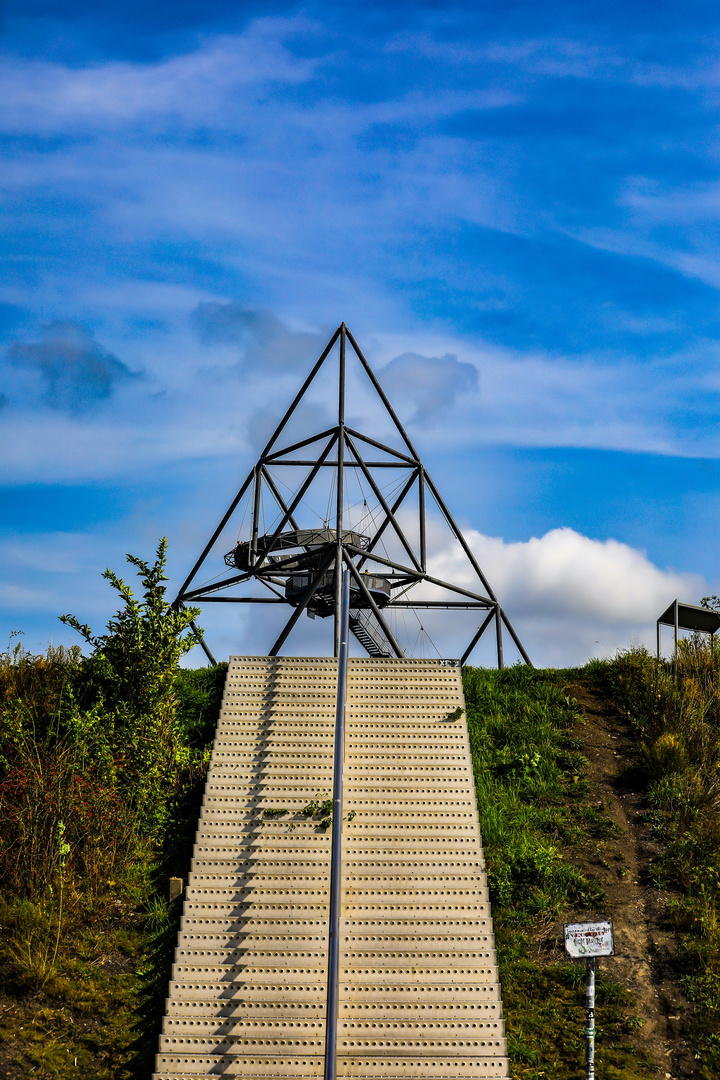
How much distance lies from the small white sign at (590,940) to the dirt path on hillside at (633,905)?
170 cm

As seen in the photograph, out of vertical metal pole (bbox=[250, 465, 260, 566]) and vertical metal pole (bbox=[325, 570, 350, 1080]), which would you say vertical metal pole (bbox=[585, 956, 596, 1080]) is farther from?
vertical metal pole (bbox=[250, 465, 260, 566])

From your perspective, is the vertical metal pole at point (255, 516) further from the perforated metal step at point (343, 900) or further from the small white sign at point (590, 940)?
the small white sign at point (590, 940)

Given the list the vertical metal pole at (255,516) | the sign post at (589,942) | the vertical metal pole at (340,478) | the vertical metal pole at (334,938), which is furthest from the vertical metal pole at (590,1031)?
the vertical metal pole at (255,516)

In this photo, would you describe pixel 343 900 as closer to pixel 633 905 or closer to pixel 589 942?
pixel 589 942

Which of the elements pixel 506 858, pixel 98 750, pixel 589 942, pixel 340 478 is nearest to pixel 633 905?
pixel 506 858

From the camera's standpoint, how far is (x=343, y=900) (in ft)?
38.6

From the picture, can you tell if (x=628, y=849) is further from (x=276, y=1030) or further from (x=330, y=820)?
(x=276, y=1030)

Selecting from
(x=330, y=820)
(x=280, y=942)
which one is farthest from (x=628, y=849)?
(x=280, y=942)

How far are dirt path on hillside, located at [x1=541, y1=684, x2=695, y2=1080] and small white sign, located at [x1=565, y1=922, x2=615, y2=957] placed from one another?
66.8 inches

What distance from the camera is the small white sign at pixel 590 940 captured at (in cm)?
929

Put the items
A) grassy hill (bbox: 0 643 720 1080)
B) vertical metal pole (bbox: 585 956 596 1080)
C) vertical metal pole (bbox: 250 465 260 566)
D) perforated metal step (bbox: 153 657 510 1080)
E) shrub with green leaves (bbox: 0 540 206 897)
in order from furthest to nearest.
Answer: vertical metal pole (bbox: 250 465 260 566) < shrub with green leaves (bbox: 0 540 206 897) < grassy hill (bbox: 0 643 720 1080) < perforated metal step (bbox: 153 657 510 1080) < vertical metal pole (bbox: 585 956 596 1080)

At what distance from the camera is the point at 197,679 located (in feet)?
55.2

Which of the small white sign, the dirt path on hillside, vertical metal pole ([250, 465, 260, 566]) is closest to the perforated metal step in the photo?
the dirt path on hillside

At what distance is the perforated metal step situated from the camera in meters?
10.3
